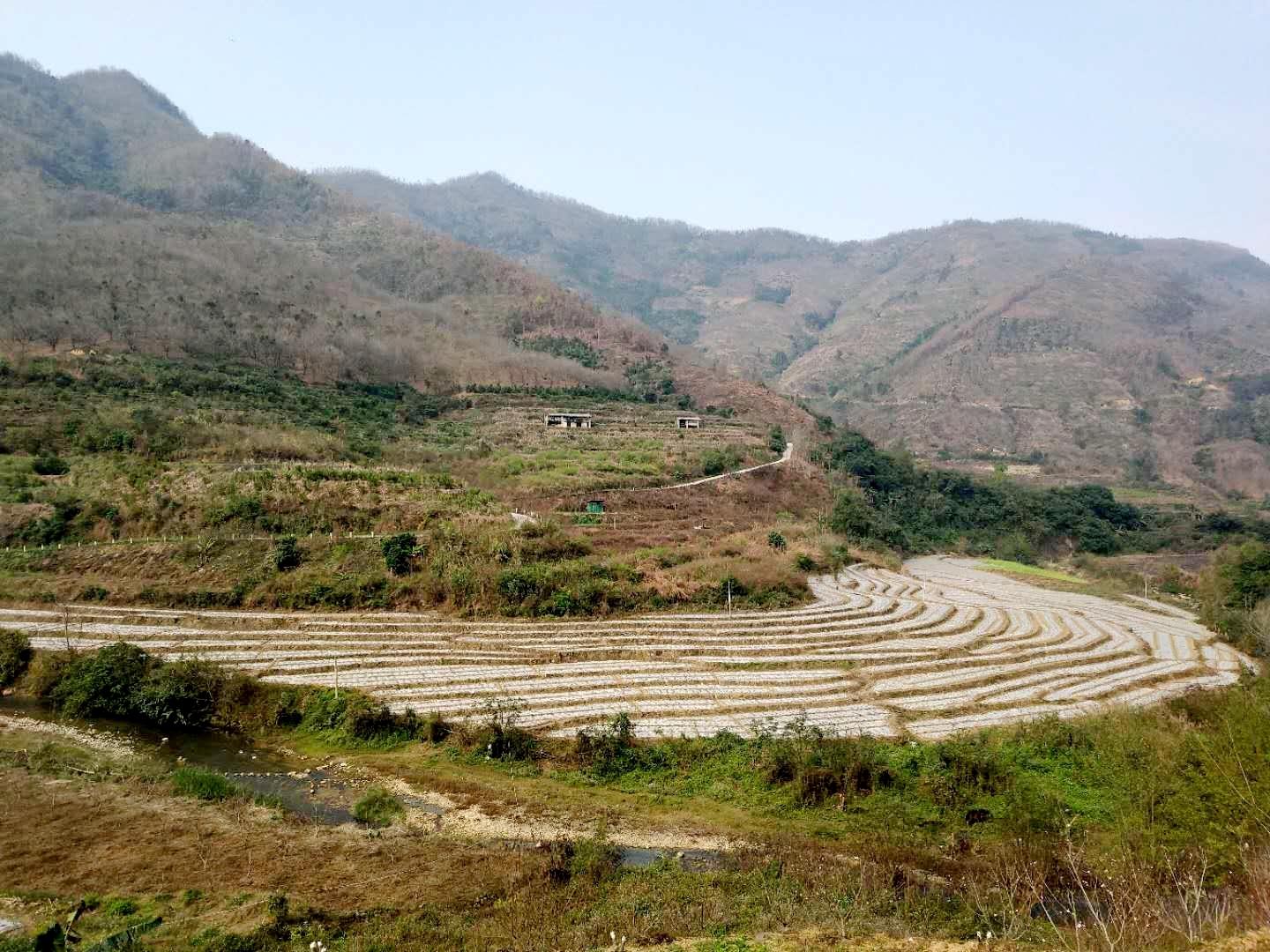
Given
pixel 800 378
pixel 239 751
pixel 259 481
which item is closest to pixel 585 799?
pixel 239 751

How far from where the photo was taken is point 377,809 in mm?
12555

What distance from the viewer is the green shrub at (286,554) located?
2586 cm

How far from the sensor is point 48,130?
140 m

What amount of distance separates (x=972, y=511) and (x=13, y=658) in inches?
2339

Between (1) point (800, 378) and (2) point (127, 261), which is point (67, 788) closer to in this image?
(2) point (127, 261)

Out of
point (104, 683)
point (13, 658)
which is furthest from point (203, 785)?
point (13, 658)

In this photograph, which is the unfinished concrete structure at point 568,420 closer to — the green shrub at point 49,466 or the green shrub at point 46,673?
the green shrub at point 49,466

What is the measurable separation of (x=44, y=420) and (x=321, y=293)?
51.8 m

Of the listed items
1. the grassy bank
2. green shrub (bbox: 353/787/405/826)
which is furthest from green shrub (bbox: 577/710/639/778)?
green shrub (bbox: 353/787/405/826)

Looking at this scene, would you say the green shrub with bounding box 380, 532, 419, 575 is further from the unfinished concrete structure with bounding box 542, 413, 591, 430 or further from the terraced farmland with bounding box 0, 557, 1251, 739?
the unfinished concrete structure with bounding box 542, 413, 591, 430

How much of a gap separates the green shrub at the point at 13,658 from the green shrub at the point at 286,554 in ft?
24.6

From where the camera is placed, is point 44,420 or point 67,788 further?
point 44,420

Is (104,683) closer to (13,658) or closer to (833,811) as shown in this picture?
(13,658)

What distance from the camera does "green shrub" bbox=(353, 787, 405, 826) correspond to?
12.3 metres
